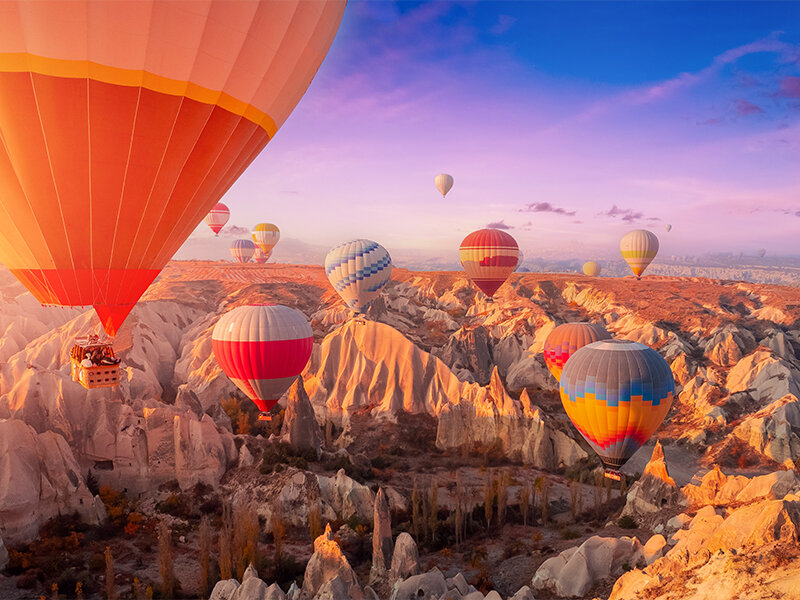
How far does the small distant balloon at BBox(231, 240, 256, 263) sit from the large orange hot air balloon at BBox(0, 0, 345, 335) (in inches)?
3151

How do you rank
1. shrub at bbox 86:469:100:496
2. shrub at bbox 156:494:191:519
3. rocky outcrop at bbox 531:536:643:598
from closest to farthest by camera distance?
rocky outcrop at bbox 531:536:643:598
shrub at bbox 156:494:191:519
shrub at bbox 86:469:100:496

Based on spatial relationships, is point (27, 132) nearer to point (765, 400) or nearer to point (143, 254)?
point (143, 254)

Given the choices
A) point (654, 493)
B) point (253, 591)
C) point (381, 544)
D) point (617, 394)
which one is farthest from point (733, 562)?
point (654, 493)

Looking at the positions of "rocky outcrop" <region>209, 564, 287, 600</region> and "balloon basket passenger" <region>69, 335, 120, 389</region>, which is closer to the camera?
"balloon basket passenger" <region>69, 335, 120, 389</region>

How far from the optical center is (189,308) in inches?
2415

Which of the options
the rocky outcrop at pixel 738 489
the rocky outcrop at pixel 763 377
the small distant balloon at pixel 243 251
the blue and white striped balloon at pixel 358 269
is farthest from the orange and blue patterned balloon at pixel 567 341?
the small distant balloon at pixel 243 251

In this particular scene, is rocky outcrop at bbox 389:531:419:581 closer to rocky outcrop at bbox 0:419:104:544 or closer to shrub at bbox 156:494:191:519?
shrub at bbox 156:494:191:519

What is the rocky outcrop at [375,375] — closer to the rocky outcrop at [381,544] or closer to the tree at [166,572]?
the rocky outcrop at [381,544]

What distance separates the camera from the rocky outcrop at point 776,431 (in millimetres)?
32625

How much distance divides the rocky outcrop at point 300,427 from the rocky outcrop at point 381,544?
30.9 ft

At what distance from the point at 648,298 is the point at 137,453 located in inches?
2600

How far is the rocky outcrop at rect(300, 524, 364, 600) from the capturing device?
1730 cm

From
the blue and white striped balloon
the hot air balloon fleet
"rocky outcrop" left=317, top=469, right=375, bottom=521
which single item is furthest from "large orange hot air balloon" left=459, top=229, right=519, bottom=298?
"rocky outcrop" left=317, top=469, right=375, bottom=521

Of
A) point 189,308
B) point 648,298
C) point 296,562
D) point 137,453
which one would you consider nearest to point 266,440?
point 137,453
